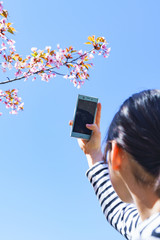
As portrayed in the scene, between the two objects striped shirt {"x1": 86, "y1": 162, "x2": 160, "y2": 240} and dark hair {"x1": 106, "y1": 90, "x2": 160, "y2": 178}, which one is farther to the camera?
striped shirt {"x1": 86, "y1": 162, "x2": 160, "y2": 240}

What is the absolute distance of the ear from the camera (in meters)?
0.98

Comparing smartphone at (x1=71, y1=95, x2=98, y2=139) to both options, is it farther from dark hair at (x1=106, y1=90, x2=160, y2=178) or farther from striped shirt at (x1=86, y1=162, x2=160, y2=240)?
dark hair at (x1=106, y1=90, x2=160, y2=178)

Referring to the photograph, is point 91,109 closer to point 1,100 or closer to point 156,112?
point 156,112

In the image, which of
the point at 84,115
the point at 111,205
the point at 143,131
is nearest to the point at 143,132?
the point at 143,131

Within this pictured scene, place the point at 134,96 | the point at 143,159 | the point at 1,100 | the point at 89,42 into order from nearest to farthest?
the point at 143,159
the point at 134,96
the point at 89,42
the point at 1,100

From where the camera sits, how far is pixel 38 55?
230 inches

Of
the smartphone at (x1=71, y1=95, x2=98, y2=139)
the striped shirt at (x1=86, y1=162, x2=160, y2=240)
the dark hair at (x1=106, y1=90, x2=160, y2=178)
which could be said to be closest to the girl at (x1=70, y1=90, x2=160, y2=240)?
the dark hair at (x1=106, y1=90, x2=160, y2=178)

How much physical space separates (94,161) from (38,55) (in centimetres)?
476

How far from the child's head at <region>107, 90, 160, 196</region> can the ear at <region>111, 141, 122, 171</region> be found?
18mm

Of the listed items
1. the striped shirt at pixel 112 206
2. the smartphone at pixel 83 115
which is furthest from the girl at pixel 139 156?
the smartphone at pixel 83 115

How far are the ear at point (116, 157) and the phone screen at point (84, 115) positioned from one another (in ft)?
1.91

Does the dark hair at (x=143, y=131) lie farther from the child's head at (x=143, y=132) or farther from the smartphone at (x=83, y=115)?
the smartphone at (x=83, y=115)

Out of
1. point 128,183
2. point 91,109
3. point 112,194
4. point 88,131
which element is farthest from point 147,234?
point 91,109

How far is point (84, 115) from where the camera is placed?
1666 millimetres
